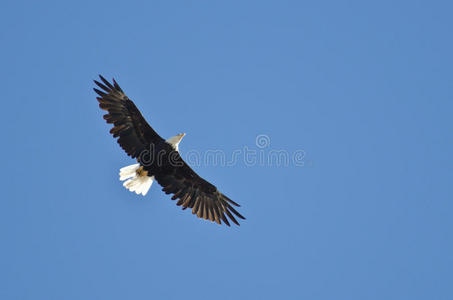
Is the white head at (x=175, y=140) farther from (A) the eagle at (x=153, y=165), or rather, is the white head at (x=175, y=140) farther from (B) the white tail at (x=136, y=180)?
(B) the white tail at (x=136, y=180)

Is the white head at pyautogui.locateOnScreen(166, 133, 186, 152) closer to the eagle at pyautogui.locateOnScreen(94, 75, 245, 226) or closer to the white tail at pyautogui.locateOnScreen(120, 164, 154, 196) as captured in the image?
the eagle at pyautogui.locateOnScreen(94, 75, 245, 226)

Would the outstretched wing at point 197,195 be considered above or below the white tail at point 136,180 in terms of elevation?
above

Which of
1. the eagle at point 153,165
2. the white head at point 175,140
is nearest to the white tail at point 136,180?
the eagle at point 153,165

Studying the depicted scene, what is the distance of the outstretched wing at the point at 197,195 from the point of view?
1443cm

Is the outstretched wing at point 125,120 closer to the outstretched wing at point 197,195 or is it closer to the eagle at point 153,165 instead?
the eagle at point 153,165

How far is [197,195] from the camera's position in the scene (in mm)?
14602

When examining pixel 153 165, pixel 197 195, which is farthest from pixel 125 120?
pixel 197 195

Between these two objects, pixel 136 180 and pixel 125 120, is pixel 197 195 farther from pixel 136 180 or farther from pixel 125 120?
pixel 125 120

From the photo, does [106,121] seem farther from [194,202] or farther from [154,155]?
[194,202]

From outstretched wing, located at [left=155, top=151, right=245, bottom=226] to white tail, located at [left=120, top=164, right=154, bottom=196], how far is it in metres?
0.26

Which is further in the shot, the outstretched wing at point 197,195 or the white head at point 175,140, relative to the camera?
the outstretched wing at point 197,195

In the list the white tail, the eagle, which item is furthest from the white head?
the white tail

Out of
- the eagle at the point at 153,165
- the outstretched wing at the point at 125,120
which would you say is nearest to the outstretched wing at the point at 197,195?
the eagle at the point at 153,165

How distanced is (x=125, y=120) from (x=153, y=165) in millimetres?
1076
